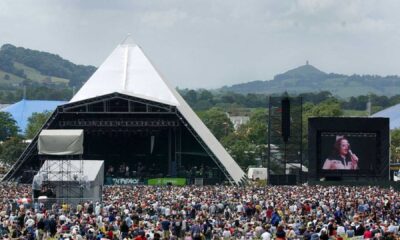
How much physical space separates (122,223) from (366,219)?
664cm

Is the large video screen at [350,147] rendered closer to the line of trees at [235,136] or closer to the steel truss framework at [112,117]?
the steel truss framework at [112,117]

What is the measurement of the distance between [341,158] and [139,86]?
66.1 ft

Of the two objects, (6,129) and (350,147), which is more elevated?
(6,129)

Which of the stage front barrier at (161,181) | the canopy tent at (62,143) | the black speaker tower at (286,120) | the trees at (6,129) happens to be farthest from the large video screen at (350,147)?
the trees at (6,129)

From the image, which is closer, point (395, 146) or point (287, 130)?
point (287, 130)

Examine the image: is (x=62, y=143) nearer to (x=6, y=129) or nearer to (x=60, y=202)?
(x=60, y=202)

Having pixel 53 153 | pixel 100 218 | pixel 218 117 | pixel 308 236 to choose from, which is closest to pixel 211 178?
pixel 53 153

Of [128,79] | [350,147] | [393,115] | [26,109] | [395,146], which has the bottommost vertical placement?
[350,147]

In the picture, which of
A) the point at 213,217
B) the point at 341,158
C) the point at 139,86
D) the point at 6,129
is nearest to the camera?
the point at 213,217

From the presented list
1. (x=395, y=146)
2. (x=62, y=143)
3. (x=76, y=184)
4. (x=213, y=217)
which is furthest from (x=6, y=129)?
(x=213, y=217)

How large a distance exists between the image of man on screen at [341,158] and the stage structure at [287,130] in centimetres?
349

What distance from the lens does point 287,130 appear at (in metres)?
66.9

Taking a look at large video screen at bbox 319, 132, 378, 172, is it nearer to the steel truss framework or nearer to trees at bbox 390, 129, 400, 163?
the steel truss framework

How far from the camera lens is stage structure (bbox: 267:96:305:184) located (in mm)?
66500
